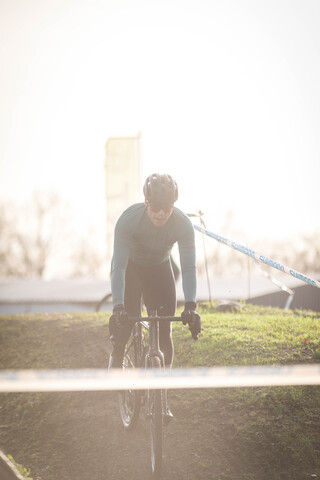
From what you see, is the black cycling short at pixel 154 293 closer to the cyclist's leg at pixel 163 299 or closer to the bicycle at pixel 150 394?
the cyclist's leg at pixel 163 299

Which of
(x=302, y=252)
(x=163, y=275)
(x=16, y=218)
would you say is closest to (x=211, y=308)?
(x=163, y=275)

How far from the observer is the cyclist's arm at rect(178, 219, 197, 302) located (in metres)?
4.91

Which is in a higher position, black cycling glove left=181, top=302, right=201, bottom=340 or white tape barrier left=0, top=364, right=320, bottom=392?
black cycling glove left=181, top=302, right=201, bottom=340

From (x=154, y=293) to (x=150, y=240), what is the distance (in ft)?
1.86

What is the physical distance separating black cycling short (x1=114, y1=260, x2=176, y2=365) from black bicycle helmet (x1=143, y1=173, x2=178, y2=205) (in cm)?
89

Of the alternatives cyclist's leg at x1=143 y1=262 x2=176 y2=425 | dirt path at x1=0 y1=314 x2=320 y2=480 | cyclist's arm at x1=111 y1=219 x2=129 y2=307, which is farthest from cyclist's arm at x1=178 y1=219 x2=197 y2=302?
dirt path at x1=0 y1=314 x2=320 y2=480

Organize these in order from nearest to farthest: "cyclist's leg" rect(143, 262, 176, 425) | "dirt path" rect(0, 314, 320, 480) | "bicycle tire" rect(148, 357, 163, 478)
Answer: "bicycle tire" rect(148, 357, 163, 478), "dirt path" rect(0, 314, 320, 480), "cyclist's leg" rect(143, 262, 176, 425)

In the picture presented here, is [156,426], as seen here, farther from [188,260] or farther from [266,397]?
[266,397]

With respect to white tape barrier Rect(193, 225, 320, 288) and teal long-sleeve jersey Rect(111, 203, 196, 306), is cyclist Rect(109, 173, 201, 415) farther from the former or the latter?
white tape barrier Rect(193, 225, 320, 288)

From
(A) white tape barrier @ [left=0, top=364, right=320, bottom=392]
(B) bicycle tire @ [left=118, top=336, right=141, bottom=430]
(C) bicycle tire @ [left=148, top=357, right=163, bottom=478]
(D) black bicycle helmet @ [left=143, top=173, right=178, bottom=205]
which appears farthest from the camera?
(B) bicycle tire @ [left=118, top=336, right=141, bottom=430]

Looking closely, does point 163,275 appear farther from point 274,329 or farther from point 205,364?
point 274,329

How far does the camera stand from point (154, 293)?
522 centimetres

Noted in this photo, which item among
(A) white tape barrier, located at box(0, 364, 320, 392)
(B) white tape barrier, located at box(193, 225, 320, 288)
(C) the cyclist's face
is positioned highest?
(C) the cyclist's face

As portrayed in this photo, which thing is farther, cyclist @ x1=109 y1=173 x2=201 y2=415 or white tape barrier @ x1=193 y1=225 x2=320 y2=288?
white tape barrier @ x1=193 y1=225 x2=320 y2=288
